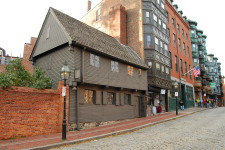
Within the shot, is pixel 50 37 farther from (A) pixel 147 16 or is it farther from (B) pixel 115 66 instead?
(A) pixel 147 16

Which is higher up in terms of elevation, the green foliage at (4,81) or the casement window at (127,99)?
the green foliage at (4,81)

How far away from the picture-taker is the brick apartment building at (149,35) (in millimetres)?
24094

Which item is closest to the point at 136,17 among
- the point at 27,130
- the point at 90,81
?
the point at 90,81

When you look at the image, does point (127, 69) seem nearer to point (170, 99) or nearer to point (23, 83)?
point (23, 83)

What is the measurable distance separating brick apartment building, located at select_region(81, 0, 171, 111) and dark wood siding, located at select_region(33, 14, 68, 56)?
9.91 meters

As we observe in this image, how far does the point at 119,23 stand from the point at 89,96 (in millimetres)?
13477

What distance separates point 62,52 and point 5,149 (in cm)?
863

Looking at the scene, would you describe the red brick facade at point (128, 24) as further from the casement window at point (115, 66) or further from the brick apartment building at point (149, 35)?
the casement window at point (115, 66)

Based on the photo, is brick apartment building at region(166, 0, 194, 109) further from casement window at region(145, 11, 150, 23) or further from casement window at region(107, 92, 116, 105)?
casement window at region(107, 92, 116, 105)

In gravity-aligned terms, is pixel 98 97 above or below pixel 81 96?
below

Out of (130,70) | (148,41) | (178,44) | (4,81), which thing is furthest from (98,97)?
(178,44)

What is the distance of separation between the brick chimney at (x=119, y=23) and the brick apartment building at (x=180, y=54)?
8.95 m

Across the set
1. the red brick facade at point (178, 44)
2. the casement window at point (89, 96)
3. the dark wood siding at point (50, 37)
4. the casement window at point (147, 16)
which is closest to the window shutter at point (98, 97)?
the casement window at point (89, 96)

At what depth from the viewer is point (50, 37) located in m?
16.9
